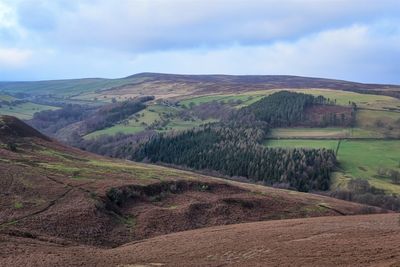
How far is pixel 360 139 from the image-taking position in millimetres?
160000

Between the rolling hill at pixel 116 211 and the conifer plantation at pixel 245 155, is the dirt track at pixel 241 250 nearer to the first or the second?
the rolling hill at pixel 116 211

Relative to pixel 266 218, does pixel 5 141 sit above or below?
above

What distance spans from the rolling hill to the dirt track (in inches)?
7.2

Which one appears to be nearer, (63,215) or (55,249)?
(55,249)

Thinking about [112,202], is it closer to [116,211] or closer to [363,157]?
[116,211]

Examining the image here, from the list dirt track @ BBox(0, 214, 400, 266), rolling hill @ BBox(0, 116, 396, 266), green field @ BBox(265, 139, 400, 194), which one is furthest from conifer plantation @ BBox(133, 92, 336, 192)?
dirt track @ BBox(0, 214, 400, 266)

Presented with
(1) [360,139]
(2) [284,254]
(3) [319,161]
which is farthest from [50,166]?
(1) [360,139]

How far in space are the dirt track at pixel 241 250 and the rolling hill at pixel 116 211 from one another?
18cm

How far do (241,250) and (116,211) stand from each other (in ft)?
74.8

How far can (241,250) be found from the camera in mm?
44156

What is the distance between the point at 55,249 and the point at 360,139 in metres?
135

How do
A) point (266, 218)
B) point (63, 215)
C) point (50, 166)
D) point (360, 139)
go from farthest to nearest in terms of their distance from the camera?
point (360, 139) < point (50, 166) < point (266, 218) < point (63, 215)

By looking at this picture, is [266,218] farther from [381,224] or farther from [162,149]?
[162,149]

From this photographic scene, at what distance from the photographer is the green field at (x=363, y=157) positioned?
118287 millimetres
